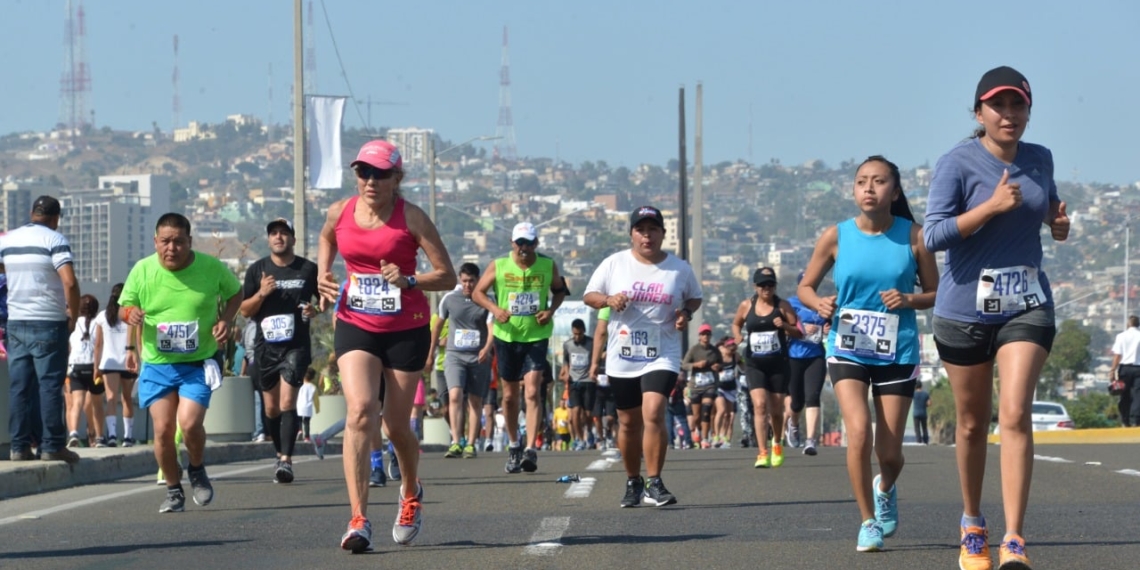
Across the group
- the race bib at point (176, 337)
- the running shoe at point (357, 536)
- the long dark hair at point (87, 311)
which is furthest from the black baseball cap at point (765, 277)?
the running shoe at point (357, 536)

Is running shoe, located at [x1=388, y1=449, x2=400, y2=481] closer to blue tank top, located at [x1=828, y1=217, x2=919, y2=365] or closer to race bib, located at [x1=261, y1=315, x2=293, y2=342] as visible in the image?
race bib, located at [x1=261, y1=315, x2=293, y2=342]

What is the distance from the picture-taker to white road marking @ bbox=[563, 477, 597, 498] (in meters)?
12.9

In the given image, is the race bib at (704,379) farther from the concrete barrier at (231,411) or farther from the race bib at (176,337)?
the race bib at (176,337)

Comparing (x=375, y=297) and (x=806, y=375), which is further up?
(x=375, y=297)

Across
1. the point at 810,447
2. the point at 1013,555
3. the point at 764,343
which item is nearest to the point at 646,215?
the point at 1013,555

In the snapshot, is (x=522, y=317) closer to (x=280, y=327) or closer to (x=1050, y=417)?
(x=280, y=327)

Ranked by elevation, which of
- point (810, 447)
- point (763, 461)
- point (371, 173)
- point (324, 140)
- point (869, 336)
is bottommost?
point (810, 447)

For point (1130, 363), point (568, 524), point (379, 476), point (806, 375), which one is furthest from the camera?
point (1130, 363)

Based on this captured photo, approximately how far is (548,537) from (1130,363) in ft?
66.5

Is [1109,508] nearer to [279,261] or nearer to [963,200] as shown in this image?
[963,200]

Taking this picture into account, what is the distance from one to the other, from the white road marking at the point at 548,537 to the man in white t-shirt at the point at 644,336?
39.8 inches

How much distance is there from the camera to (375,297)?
9.38 meters

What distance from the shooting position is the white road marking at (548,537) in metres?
9.03

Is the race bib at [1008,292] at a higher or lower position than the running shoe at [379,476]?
higher
